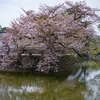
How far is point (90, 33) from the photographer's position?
1048cm

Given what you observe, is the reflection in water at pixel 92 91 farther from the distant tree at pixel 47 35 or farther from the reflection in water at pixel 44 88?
the distant tree at pixel 47 35

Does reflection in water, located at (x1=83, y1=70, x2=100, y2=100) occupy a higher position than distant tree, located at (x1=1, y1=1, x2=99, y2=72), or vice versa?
distant tree, located at (x1=1, y1=1, x2=99, y2=72)

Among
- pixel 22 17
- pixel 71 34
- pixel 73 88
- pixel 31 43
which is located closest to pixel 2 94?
pixel 73 88

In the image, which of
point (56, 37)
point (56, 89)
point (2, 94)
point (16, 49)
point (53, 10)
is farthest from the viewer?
point (53, 10)

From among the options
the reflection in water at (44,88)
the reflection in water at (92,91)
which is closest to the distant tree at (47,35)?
the reflection in water at (44,88)

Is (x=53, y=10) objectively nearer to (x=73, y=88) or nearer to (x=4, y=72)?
(x=4, y=72)

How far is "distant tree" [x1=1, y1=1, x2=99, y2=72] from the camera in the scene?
8820 millimetres

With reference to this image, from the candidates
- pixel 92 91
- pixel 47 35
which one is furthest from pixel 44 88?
pixel 47 35

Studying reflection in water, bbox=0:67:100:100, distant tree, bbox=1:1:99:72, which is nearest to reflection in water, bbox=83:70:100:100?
reflection in water, bbox=0:67:100:100

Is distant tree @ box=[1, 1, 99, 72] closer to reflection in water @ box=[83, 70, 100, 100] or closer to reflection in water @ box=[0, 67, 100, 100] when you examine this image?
reflection in water @ box=[0, 67, 100, 100]

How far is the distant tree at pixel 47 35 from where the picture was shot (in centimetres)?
882

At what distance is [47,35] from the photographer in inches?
352

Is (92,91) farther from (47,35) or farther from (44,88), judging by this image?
(47,35)

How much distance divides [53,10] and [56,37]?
231cm
